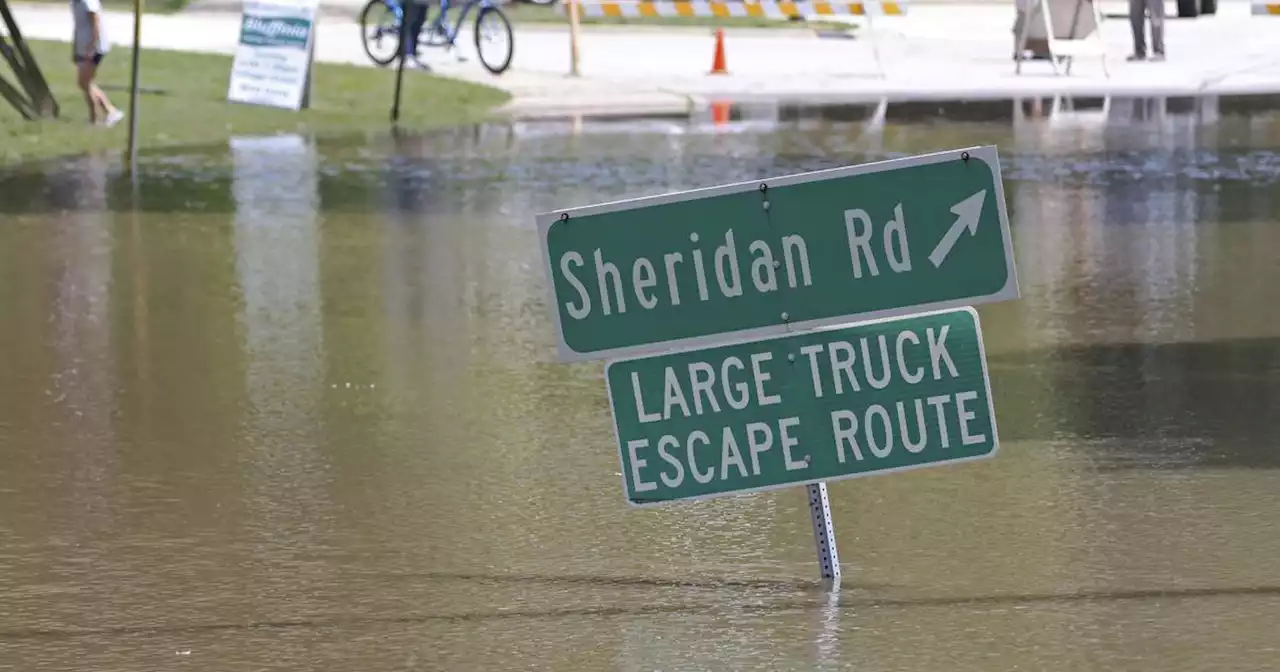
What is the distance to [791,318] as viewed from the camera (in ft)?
20.6

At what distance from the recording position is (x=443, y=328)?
1085cm

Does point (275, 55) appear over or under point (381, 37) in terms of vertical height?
over

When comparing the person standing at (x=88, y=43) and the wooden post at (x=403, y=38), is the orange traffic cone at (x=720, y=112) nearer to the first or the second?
the wooden post at (x=403, y=38)

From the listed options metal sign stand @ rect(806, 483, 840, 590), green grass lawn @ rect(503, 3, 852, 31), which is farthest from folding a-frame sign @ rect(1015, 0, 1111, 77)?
metal sign stand @ rect(806, 483, 840, 590)

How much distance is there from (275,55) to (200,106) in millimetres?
891

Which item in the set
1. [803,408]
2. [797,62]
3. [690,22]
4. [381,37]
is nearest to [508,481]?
[803,408]

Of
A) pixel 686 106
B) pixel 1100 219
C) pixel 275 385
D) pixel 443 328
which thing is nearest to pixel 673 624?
pixel 275 385

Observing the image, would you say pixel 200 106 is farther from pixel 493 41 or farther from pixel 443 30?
pixel 443 30

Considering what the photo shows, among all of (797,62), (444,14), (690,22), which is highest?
(444,14)

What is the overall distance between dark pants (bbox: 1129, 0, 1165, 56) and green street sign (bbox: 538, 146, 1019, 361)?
22899 millimetres

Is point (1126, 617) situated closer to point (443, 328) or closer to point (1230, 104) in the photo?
point (443, 328)

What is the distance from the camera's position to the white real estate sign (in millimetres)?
21609

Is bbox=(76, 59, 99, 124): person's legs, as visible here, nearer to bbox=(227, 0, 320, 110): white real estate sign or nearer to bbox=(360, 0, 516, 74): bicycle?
bbox=(227, 0, 320, 110): white real estate sign

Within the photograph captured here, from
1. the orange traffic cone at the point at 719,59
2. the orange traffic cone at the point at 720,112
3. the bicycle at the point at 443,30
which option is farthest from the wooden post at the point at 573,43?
the orange traffic cone at the point at 720,112
